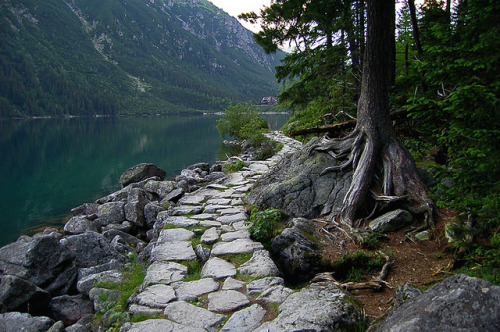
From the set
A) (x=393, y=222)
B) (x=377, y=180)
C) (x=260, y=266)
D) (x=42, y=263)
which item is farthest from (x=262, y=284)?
(x=42, y=263)

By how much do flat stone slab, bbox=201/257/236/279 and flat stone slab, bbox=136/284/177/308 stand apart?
1.83 feet

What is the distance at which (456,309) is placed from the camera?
1851mm

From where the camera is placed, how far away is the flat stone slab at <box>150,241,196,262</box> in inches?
189

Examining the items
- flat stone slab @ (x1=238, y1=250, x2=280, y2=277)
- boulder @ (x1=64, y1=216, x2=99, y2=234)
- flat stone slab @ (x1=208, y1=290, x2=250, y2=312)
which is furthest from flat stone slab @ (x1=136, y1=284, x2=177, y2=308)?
boulder @ (x1=64, y1=216, x2=99, y2=234)

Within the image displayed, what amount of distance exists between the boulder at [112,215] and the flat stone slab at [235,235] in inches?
245

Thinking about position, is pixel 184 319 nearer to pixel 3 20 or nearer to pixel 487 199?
pixel 487 199

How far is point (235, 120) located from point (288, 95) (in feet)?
61.0

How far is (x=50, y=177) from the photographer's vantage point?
961 inches

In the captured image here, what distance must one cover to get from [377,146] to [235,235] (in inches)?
127

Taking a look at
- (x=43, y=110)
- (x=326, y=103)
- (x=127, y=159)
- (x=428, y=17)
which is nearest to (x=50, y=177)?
(x=127, y=159)

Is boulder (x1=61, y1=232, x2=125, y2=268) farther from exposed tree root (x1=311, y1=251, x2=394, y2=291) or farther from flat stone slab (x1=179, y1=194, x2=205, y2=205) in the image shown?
exposed tree root (x1=311, y1=251, x2=394, y2=291)

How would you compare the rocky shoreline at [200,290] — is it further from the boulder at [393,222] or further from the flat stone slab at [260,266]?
the boulder at [393,222]

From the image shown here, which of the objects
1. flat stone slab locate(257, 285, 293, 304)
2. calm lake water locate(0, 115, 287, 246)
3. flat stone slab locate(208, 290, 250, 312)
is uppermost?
flat stone slab locate(257, 285, 293, 304)

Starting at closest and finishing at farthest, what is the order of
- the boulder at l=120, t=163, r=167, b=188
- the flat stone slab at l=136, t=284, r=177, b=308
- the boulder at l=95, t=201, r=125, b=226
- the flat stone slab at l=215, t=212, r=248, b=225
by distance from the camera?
the flat stone slab at l=136, t=284, r=177, b=308, the flat stone slab at l=215, t=212, r=248, b=225, the boulder at l=95, t=201, r=125, b=226, the boulder at l=120, t=163, r=167, b=188
